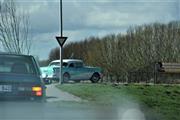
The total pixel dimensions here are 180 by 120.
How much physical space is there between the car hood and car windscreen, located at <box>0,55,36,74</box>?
41 cm

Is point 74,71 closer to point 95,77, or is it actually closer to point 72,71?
point 72,71

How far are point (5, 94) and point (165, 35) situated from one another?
1745 inches

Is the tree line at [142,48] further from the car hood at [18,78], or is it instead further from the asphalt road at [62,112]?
the car hood at [18,78]

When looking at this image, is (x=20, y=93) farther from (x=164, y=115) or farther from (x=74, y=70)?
(x=74, y=70)

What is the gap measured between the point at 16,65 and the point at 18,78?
0.78 meters

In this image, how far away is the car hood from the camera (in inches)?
380

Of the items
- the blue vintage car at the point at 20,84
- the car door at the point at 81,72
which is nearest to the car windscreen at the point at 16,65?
the blue vintage car at the point at 20,84

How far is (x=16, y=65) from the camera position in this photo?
34.4 feet

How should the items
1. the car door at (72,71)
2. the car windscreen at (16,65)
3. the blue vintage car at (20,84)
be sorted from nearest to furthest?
1. the blue vintage car at (20,84)
2. the car windscreen at (16,65)
3. the car door at (72,71)

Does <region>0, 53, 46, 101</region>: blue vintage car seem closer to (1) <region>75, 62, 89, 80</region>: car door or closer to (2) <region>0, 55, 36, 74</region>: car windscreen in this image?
(2) <region>0, 55, 36, 74</region>: car windscreen

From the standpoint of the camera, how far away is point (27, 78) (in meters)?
9.80

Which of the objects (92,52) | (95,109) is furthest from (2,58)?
(92,52)

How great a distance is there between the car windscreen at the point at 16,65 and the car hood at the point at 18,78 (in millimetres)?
411

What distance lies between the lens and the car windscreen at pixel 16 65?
1038cm
